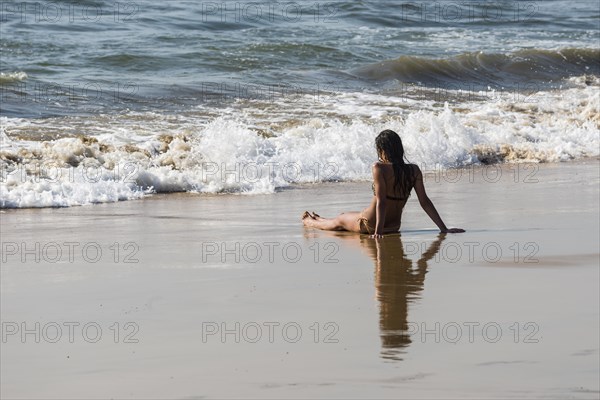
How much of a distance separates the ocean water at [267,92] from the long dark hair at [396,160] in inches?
108

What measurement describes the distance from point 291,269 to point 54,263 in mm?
1540

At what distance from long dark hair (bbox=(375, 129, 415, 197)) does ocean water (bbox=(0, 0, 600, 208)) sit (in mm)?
2748

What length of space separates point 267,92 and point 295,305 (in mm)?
11465

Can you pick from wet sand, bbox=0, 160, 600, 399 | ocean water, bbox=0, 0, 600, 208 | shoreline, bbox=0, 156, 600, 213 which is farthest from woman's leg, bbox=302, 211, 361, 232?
ocean water, bbox=0, 0, 600, 208

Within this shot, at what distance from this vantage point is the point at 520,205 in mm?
9492

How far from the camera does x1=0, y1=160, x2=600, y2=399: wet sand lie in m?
4.73

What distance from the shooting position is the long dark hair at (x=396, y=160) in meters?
8.19

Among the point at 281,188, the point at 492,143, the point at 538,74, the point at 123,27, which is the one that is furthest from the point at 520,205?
the point at 123,27

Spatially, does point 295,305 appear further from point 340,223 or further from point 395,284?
point 340,223

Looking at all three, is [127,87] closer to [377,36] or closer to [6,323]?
[377,36]

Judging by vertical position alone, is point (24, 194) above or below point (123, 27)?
below

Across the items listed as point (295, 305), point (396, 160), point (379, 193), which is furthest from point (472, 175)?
point (295, 305)

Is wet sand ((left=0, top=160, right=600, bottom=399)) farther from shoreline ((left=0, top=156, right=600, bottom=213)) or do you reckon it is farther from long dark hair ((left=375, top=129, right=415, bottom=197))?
shoreline ((left=0, top=156, right=600, bottom=213))

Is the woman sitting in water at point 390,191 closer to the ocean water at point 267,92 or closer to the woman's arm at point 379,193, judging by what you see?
the woman's arm at point 379,193
